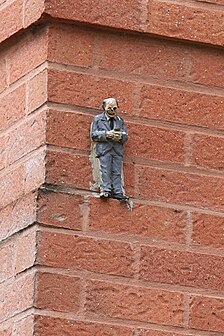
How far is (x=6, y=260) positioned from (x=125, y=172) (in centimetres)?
45

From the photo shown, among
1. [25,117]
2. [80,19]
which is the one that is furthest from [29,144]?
[80,19]

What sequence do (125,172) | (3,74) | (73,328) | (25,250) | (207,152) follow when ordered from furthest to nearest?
(3,74) < (207,152) < (125,172) < (25,250) < (73,328)

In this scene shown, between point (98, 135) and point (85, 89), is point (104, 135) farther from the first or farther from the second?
point (85, 89)

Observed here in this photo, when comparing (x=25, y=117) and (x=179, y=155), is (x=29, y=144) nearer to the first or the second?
(x=25, y=117)

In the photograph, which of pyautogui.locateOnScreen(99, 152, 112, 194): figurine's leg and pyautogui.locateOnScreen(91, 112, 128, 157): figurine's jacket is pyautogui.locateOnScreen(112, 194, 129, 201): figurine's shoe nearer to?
pyautogui.locateOnScreen(99, 152, 112, 194): figurine's leg

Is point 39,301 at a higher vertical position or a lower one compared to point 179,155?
lower

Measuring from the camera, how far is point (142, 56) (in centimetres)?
512

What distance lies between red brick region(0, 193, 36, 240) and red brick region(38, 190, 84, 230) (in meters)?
0.03

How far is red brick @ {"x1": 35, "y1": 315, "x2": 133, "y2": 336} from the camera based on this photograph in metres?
4.76

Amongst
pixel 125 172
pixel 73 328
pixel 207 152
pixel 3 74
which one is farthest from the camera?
pixel 3 74

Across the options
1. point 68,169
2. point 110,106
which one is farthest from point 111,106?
point 68,169

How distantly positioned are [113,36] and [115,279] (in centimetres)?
Answer: 77

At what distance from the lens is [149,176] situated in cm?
502

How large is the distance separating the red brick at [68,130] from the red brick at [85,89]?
46 millimetres
